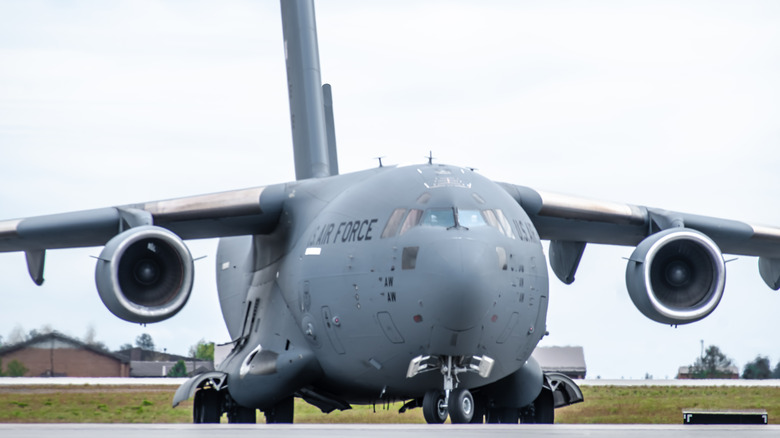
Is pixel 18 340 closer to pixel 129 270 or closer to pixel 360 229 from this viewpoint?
pixel 129 270

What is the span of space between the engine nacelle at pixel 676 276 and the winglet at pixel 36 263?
7327 millimetres

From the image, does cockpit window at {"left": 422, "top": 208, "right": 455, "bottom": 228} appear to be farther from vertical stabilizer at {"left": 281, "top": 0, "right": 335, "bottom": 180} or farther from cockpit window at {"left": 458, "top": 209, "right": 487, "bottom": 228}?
vertical stabilizer at {"left": 281, "top": 0, "right": 335, "bottom": 180}

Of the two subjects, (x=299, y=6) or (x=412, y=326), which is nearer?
(x=412, y=326)

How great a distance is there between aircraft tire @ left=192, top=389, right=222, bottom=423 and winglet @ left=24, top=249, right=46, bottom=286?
8.50ft

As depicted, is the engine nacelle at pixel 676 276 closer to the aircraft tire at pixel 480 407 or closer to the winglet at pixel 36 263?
the aircraft tire at pixel 480 407

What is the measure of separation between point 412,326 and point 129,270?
3609mm

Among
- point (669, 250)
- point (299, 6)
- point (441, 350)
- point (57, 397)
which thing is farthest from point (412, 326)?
point (57, 397)

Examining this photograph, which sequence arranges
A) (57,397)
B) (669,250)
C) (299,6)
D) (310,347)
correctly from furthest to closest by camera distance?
(57,397)
(299,6)
(669,250)
(310,347)

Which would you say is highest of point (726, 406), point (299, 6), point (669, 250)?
point (299, 6)

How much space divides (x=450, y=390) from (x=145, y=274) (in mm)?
3873

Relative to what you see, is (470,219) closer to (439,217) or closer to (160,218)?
(439,217)

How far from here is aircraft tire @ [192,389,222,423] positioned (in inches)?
551

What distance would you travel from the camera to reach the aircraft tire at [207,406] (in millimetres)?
14000

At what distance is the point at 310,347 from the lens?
42.4ft
